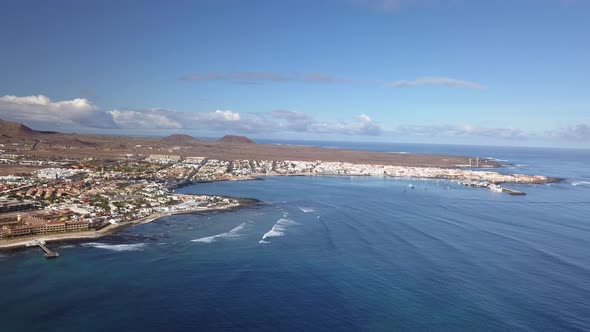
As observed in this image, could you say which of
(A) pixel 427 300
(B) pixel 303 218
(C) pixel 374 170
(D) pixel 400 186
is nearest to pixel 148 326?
(A) pixel 427 300

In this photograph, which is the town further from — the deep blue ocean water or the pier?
the deep blue ocean water

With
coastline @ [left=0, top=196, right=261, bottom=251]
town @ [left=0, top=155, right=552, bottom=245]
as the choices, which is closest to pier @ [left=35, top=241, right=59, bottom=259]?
coastline @ [left=0, top=196, right=261, bottom=251]

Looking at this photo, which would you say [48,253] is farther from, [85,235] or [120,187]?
[120,187]

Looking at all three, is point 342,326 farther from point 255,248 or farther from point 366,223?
point 366,223

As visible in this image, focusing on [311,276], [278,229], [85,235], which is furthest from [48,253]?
[311,276]

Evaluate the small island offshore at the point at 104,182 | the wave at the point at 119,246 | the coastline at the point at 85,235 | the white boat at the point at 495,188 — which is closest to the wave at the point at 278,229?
the coastline at the point at 85,235
